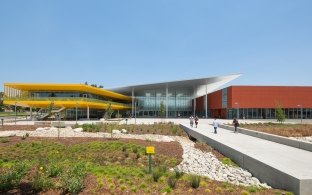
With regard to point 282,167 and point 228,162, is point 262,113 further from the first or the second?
point 282,167

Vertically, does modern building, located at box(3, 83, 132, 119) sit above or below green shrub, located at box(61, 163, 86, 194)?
above

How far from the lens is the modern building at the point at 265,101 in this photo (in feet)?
189

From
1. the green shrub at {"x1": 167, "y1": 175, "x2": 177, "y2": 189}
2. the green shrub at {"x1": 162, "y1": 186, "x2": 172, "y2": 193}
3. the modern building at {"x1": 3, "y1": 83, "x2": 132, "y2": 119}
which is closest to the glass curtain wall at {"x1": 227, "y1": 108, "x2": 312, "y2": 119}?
the modern building at {"x1": 3, "y1": 83, "x2": 132, "y2": 119}

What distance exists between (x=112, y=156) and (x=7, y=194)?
6888 mm

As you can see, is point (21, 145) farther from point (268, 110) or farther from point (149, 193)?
point (268, 110)

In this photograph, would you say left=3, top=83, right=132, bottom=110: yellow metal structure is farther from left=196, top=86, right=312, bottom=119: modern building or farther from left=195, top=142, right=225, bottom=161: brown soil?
left=195, top=142, right=225, bottom=161: brown soil

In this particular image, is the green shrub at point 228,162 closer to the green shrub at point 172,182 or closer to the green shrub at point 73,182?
the green shrub at point 172,182

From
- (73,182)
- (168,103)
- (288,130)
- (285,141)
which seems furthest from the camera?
(168,103)

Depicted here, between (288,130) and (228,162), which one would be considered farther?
(288,130)

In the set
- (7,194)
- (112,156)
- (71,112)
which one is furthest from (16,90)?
(7,194)

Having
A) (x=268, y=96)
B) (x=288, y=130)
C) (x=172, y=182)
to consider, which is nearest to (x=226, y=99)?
(x=268, y=96)

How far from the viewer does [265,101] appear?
5806 cm

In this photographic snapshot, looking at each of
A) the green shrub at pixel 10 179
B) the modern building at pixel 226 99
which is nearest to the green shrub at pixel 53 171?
the green shrub at pixel 10 179

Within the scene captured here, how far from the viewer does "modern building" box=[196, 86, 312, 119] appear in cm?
5747
